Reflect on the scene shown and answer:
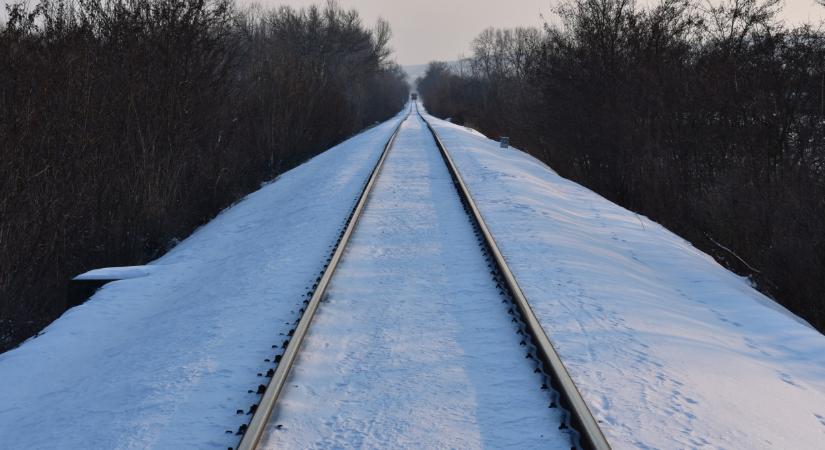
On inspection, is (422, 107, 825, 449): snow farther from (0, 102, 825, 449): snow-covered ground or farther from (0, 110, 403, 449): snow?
(0, 110, 403, 449): snow

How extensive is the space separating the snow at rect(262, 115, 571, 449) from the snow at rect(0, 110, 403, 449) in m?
0.36

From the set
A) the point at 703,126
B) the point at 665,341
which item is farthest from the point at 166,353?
the point at 703,126

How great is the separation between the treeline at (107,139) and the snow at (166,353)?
1358mm

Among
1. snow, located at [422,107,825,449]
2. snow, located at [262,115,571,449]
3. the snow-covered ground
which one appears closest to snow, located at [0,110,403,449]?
the snow-covered ground

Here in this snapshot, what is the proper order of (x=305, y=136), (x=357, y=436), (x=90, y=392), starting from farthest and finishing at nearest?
(x=305, y=136)
(x=90, y=392)
(x=357, y=436)

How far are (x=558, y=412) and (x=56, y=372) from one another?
375 cm

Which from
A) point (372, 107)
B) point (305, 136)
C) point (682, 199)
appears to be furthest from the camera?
point (372, 107)

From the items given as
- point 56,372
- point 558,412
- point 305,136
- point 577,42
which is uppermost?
point 577,42

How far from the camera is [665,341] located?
4.87 m

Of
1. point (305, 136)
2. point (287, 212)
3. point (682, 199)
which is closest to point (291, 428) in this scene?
point (287, 212)

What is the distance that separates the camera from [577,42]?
20984 mm

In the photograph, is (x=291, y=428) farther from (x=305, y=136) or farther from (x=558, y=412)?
(x=305, y=136)

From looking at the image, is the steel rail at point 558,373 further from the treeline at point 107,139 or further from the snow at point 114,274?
the treeline at point 107,139

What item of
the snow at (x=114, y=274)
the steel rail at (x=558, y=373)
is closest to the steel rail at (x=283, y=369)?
the steel rail at (x=558, y=373)
